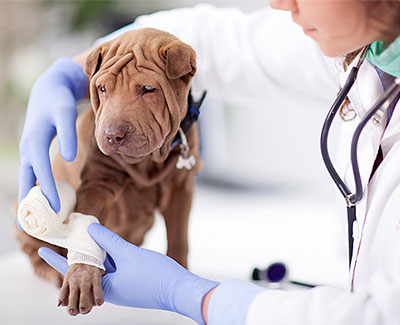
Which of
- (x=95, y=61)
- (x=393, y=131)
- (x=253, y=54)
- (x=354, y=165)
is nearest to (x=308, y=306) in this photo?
(x=354, y=165)

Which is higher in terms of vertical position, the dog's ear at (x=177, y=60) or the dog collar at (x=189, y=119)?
the dog's ear at (x=177, y=60)

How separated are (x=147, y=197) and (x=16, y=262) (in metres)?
0.42

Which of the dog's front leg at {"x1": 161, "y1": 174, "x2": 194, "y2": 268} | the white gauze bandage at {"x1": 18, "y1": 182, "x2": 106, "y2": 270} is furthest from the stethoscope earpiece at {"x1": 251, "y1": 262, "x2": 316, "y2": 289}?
the white gauze bandage at {"x1": 18, "y1": 182, "x2": 106, "y2": 270}

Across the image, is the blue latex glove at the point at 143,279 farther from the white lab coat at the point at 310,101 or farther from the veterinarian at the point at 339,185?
the white lab coat at the point at 310,101

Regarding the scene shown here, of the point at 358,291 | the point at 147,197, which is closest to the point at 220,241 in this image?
the point at 147,197

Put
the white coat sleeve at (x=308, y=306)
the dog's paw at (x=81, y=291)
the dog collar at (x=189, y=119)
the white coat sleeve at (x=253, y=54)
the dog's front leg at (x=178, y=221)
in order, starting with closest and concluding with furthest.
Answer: the white coat sleeve at (x=308, y=306)
the dog's paw at (x=81, y=291)
the dog collar at (x=189, y=119)
the dog's front leg at (x=178, y=221)
the white coat sleeve at (x=253, y=54)

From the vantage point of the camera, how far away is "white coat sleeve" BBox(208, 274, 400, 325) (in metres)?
0.56

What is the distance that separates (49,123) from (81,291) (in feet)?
0.92

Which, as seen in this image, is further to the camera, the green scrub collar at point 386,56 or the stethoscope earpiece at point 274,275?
the stethoscope earpiece at point 274,275

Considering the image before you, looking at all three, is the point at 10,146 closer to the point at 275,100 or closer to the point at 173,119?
the point at 275,100

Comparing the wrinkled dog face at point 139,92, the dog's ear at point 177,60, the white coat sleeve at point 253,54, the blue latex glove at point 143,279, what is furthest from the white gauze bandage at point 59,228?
the white coat sleeve at point 253,54

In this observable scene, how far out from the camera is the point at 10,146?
2.19 m

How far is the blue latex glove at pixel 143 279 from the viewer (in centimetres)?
69

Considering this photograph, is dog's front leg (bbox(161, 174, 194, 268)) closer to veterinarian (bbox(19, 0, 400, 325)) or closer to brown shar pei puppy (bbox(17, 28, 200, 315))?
brown shar pei puppy (bbox(17, 28, 200, 315))
